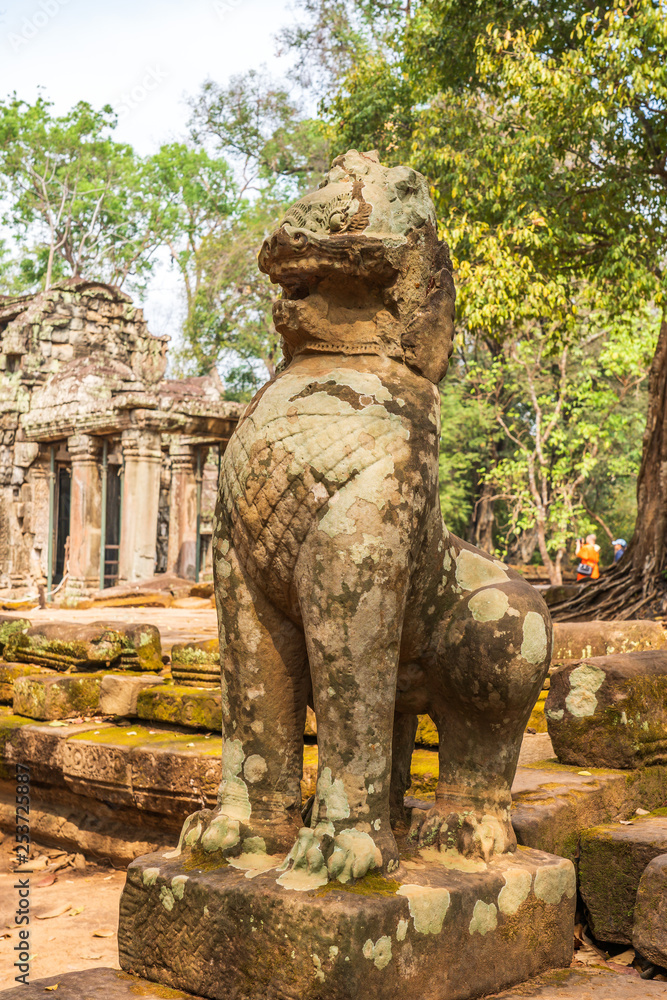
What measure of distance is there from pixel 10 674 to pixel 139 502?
988cm

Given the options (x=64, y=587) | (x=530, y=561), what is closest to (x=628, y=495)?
(x=530, y=561)

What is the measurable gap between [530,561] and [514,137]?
637 inches

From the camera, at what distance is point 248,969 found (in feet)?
6.44

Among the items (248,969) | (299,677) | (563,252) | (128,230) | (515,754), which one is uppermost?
(128,230)

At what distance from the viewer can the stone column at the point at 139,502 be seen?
584 inches

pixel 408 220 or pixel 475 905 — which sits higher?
pixel 408 220

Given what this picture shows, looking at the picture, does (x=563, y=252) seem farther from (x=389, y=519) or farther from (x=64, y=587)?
(x=64, y=587)

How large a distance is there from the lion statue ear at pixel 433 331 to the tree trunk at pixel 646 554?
6.61m

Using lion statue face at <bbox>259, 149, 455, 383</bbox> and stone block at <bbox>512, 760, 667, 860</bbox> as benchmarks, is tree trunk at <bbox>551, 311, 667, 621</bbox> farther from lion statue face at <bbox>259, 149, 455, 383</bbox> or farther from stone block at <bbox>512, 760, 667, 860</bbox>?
lion statue face at <bbox>259, 149, 455, 383</bbox>

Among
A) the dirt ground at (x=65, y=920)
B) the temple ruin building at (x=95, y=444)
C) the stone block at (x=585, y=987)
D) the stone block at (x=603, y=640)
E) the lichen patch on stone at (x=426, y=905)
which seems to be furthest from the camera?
the temple ruin building at (x=95, y=444)

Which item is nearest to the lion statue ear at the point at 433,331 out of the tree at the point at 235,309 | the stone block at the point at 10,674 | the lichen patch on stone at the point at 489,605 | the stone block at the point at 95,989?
the lichen patch on stone at the point at 489,605

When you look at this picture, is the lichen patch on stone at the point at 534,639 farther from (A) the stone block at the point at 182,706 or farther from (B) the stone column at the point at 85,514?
(B) the stone column at the point at 85,514

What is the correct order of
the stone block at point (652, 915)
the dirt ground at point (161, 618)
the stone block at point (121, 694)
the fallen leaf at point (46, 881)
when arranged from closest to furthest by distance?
the stone block at point (652, 915)
the fallen leaf at point (46, 881)
the stone block at point (121, 694)
the dirt ground at point (161, 618)

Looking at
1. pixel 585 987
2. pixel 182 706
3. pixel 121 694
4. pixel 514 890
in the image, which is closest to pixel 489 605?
pixel 514 890
